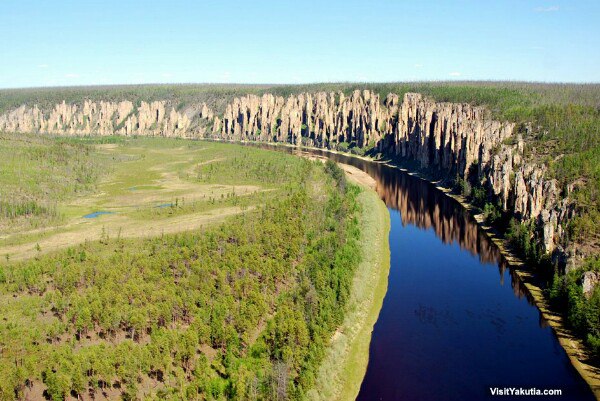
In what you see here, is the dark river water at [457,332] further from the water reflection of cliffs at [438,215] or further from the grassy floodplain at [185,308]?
the grassy floodplain at [185,308]

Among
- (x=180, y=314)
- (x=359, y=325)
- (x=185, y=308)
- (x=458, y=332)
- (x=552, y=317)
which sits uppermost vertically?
(x=185, y=308)

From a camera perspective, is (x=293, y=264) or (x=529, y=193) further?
(x=529, y=193)

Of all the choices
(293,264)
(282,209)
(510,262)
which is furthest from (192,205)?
(510,262)

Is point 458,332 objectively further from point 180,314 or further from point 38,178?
point 38,178

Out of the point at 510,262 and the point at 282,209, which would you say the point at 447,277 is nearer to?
the point at 510,262

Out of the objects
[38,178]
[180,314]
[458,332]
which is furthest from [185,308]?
[38,178]

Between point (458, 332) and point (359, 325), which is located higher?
point (359, 325)

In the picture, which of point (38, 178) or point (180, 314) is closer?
point (180, 314)
